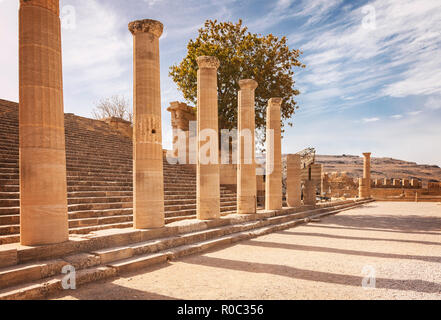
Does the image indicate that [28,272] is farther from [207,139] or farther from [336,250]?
[336,250]

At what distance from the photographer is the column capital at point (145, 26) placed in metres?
7.82

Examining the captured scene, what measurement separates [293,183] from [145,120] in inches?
448

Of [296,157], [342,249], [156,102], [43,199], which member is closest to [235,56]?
[296,157]

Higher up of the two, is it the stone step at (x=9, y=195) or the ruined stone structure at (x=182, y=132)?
the ruined stone structure at (x=182, y=132)

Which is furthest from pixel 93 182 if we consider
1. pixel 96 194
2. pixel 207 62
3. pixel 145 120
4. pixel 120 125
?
pixel 120 125

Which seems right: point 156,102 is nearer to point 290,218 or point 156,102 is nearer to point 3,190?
point 3,190

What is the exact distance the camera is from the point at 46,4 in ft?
18.5

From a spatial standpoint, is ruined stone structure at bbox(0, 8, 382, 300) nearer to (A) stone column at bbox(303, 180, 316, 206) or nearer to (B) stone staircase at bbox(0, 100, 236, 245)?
(B) stone staircase at bbox(0, 100, 236, 245)

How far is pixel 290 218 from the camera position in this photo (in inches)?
552

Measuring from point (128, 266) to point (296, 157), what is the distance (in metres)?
13.4

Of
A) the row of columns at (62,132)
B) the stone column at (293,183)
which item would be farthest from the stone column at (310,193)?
the row of columns at (62,132)

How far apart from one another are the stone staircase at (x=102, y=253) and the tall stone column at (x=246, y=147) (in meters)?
2.70

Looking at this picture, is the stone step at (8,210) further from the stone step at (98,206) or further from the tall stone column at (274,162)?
the tall stone column at (274,162)

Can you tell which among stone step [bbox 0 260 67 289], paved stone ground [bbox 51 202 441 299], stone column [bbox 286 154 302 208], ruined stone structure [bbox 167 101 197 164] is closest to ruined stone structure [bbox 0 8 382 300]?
stone step [bbox 0 260 67 289]
